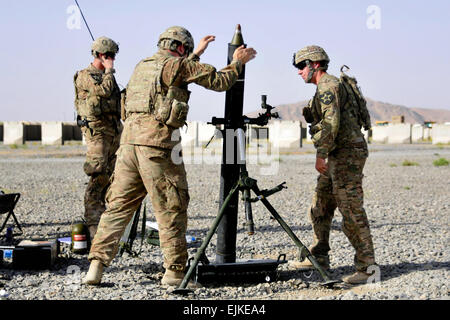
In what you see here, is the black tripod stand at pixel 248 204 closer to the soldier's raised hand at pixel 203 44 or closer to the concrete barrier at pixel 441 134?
the soldier's raised hand at pixel 203 44

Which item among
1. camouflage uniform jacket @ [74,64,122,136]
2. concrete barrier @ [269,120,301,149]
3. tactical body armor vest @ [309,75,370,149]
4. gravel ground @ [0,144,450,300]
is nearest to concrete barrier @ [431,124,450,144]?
concrete barrier @ [269,120,301,149]

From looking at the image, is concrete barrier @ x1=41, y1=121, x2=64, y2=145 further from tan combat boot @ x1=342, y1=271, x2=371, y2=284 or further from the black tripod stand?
tan combat boot @ x1=342, y1=271, x2=371, y2=284

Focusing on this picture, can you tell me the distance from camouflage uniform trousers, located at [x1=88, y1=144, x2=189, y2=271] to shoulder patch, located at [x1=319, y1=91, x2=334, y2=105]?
1485 millimetres

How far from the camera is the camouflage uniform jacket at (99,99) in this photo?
7.18m

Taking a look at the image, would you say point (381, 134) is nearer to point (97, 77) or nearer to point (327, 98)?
point (97, 77)

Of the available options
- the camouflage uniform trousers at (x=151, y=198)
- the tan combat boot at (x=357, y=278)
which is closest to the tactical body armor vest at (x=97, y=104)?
the camouflage uniform trousers at (x=151, y=198)

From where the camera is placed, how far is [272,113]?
5.61 metres

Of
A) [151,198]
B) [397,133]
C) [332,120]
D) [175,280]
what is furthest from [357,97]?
[397,133]

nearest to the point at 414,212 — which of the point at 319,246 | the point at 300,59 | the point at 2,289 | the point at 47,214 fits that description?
the point at 319,246

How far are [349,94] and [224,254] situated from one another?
2.00 m

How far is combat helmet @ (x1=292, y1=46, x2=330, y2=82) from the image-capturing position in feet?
19.1

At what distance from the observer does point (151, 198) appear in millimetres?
5359
